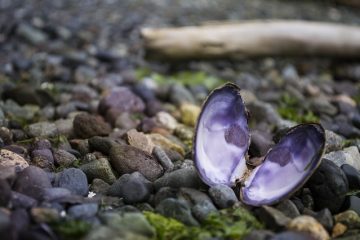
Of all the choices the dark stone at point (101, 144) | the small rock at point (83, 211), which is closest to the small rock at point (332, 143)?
the dark stone at point (101, 144)

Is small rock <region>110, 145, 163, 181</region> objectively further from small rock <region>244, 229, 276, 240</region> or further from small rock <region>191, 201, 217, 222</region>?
small rock <region>244, 229, 276, 240</region>

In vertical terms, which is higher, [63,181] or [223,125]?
[223,125]

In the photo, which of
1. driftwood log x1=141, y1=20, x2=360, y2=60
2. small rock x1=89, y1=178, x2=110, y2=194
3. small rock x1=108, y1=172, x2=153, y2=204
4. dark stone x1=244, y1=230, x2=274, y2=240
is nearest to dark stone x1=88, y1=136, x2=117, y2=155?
small rock x1=89, y1=178, x2=110, y2=194

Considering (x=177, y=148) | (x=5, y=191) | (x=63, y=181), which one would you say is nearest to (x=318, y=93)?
(x=177, y=148)

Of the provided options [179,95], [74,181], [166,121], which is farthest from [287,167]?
[179,95]

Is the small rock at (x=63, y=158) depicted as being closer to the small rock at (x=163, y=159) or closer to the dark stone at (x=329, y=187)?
the small rock at (x=163, y=159)

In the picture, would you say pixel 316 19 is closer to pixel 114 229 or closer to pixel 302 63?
pixel 302 63
